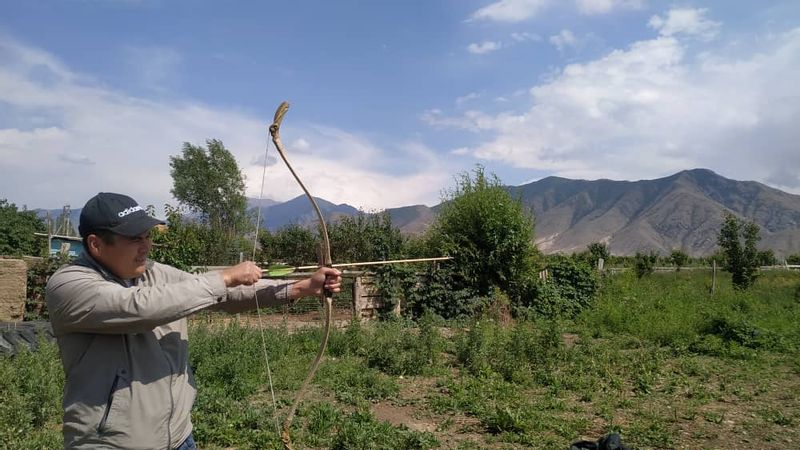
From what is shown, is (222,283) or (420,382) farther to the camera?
(420,382)

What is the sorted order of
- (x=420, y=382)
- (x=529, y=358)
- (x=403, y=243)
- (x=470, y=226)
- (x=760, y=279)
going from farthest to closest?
(x=760, y=279) → (x=403, y=243) → (x=470, y=226) → (x=529, y=358) → (x=420, y=382)

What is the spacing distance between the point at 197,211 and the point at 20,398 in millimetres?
43758

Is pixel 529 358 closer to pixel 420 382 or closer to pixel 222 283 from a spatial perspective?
pixel 420 382

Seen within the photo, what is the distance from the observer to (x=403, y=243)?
58.5 ft

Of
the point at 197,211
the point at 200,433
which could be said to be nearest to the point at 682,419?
the point at 200,433

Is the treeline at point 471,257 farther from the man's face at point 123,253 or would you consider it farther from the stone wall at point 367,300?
the man's face at point 123,253

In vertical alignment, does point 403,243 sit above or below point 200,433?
above

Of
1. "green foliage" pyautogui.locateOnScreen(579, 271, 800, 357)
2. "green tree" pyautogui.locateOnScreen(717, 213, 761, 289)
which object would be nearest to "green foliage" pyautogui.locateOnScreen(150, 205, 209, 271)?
"green foliage" pyautogui.locateOnScreen(579, 271, 800, 357)

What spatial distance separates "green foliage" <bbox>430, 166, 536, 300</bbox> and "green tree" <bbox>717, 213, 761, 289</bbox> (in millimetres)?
8889

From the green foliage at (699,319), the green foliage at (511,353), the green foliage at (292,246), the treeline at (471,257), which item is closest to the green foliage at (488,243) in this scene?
the treeline at (471,257)

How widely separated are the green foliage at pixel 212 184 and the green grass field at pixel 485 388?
37.9 meters

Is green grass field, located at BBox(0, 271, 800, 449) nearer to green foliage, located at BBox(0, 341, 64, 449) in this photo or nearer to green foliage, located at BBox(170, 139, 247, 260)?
green foliage, located at BBox(0, 341, 64, 449)

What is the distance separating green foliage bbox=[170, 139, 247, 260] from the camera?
45344 mm

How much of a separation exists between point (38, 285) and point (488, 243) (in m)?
10.1
